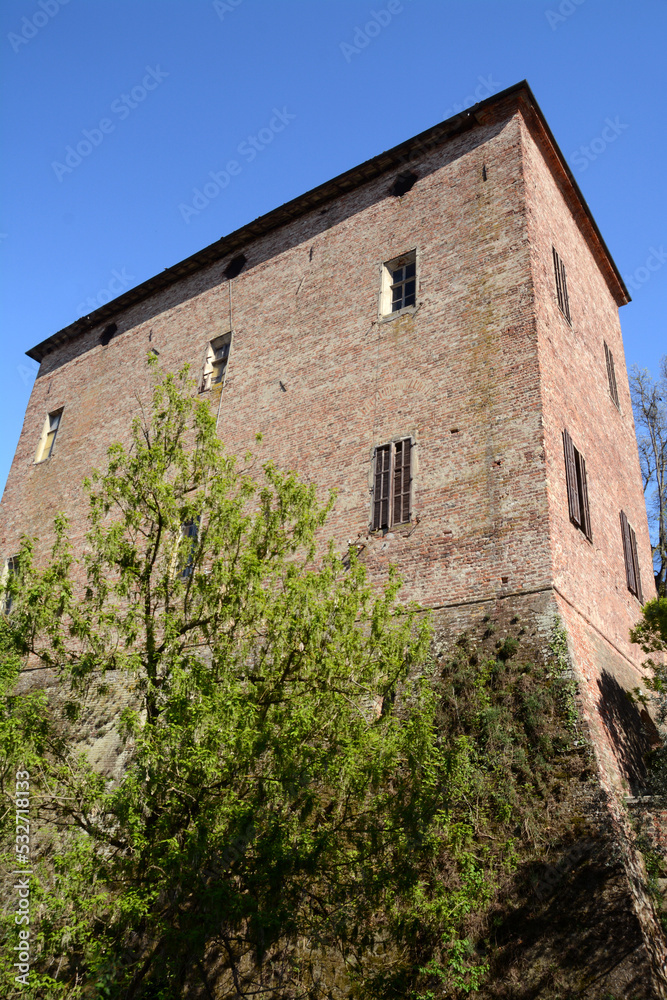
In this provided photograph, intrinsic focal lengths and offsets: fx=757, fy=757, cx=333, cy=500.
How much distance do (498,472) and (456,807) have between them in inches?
185

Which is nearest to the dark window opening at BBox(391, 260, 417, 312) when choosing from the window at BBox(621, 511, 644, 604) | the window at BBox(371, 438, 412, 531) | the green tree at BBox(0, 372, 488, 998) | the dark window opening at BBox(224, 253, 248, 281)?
the window at BBox(371, 438, 412, 531)

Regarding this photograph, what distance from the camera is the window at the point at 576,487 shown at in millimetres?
11148

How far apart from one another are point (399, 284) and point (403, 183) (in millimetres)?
2494

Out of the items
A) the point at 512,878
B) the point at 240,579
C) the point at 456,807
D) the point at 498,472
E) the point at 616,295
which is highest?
the point at 616,295

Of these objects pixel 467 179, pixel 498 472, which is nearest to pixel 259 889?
pixel 498 472

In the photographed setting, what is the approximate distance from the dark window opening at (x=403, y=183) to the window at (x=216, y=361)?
463cm

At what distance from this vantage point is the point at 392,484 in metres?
11.8

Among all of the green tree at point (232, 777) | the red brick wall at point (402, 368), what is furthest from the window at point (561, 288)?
the green tree at point (232, 777)

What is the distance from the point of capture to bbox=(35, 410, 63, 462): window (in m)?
19.8

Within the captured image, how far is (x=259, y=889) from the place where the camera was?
6.01 meters

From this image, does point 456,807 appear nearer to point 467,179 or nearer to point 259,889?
point 259,889
